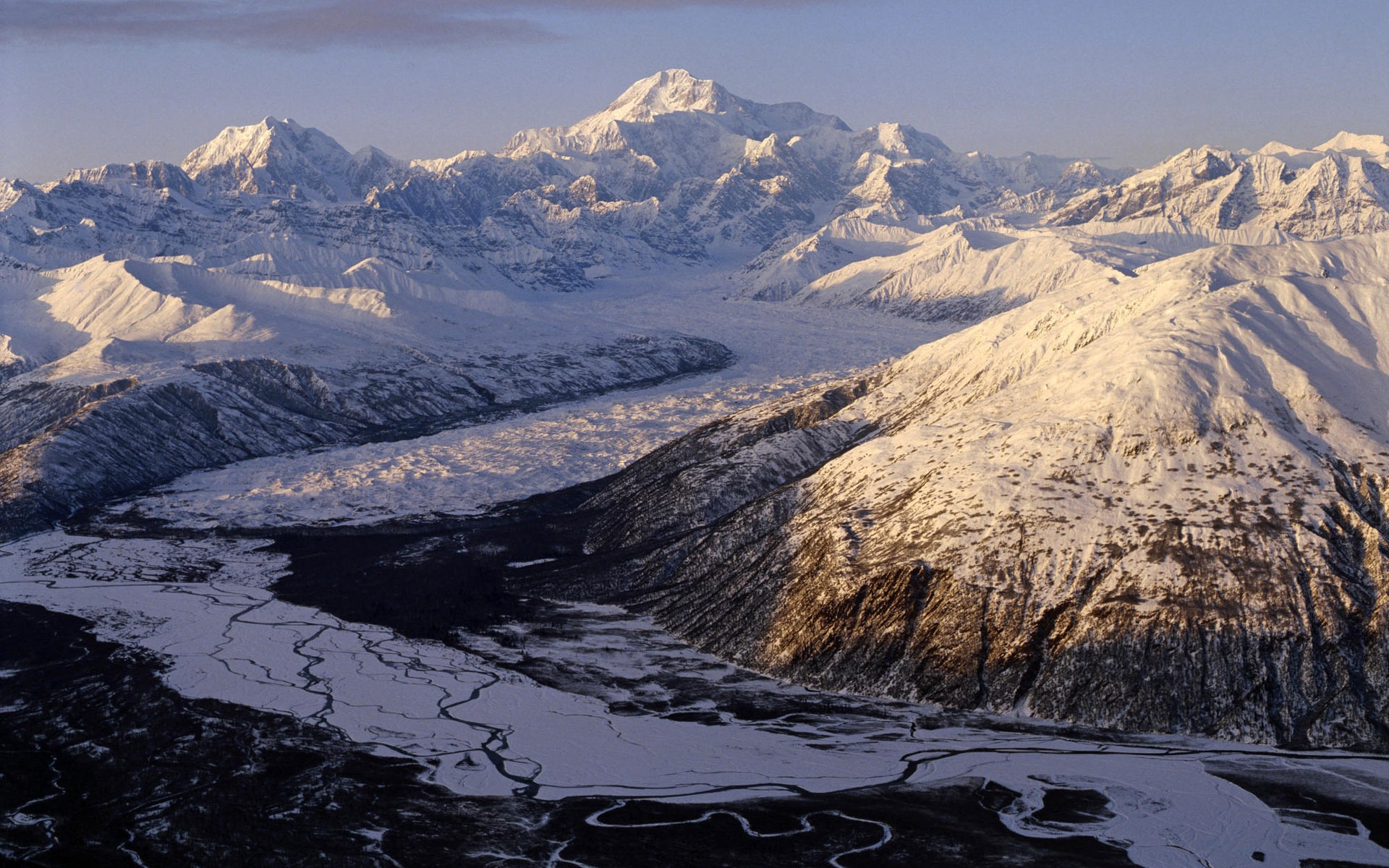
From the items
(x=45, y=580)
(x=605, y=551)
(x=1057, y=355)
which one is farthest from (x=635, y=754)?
(x=45, y=580)

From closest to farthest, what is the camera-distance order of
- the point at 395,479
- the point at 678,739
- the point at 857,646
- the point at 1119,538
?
1. the point at 678,739
2. the point at 1119,538
3. the point at 857,646
4. the point at 395,479

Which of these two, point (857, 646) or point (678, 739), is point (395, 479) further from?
point (678, 739)

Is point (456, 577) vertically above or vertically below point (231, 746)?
above

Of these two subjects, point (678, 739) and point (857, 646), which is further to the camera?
point (857, 646)

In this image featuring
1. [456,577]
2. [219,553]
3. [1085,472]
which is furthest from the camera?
[219,553]

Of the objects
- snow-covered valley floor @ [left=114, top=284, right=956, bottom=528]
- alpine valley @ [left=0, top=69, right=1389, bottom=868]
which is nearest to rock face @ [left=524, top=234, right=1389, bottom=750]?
alpine valley @ [left=0, top=69, right=1389, bottom=868]

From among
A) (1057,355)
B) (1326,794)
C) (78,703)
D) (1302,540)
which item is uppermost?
(1057,355)

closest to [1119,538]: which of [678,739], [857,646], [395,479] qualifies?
[857,646]

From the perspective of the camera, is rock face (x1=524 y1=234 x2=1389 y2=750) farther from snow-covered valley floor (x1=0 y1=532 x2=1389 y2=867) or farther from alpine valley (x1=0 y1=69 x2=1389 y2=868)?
snow-covered valley floor (x1=0 y1=532 x2=1389 y2=867)

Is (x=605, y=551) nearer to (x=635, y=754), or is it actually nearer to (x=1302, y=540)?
(x=635, y=754)
